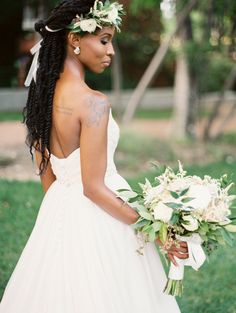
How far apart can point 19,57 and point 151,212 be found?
2014 centimetres

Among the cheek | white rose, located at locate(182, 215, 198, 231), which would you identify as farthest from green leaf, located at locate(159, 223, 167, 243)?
the cheek

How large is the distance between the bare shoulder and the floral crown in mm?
334

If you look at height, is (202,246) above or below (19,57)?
above

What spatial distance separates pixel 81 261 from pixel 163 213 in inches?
20.0

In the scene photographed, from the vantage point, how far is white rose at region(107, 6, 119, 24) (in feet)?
10.2

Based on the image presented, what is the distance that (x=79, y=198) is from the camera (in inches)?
126

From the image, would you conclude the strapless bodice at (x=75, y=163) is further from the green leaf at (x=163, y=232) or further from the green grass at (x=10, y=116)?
A: the green grass at (x=10, y=116)

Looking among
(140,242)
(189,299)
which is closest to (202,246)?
(140,242)

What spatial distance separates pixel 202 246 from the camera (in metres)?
3.21

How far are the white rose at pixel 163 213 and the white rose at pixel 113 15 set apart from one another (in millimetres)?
972

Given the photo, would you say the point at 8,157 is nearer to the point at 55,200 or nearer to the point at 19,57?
the point at 55,200

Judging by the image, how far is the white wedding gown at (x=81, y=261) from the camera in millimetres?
3127

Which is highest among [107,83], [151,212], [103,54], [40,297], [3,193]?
[103,54]

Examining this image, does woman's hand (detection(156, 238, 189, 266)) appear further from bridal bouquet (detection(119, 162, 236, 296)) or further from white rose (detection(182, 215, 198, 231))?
white rose (detection(182, 215, 198, 231))
